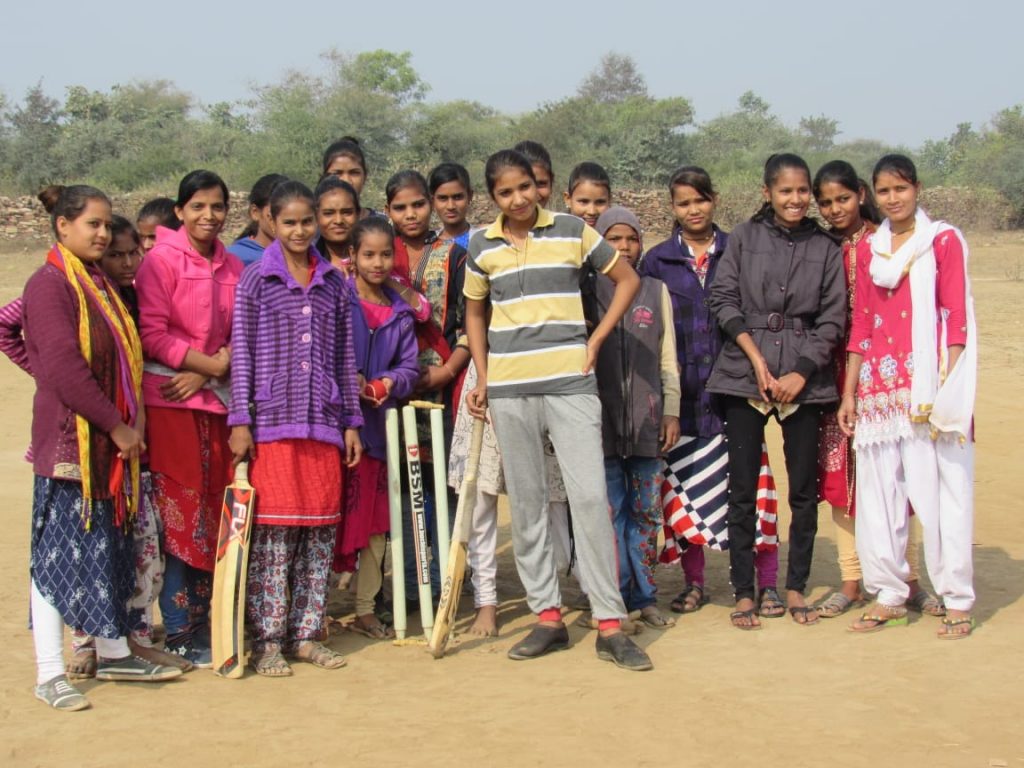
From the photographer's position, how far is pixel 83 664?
4.65 metres

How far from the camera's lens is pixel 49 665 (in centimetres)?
439

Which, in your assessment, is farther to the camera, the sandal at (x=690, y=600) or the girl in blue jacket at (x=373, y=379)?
the sandal at (x=690, y=600)

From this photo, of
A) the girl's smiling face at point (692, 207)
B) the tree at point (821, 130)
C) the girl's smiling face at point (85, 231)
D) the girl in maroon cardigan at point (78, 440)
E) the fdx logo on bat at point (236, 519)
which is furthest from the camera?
the tree at point (821, 130)

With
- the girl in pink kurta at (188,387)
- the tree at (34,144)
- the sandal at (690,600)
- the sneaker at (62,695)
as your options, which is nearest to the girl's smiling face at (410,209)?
the girl in pink kurta at (188,387)

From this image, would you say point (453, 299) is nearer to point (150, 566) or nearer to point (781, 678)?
point (150, 566)

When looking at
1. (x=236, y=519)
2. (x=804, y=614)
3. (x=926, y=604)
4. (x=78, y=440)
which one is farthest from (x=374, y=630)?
(x=926, y=604)

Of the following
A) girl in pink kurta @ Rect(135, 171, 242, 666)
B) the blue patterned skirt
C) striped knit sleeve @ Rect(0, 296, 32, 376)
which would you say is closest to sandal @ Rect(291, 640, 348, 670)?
girl in pink kurta @ Rect(135, 171, 242, 666)

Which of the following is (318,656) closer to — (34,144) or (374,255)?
(374,255)

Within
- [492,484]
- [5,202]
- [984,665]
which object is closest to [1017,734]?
[984,665]

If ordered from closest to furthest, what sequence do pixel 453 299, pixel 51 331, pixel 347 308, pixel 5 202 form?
pixel 51 331, pixel 347 308, pixel 453 299, pixel 5 202

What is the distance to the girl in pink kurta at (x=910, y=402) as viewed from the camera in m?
4.98

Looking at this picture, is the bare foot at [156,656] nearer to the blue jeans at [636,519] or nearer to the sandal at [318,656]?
the sandal at [318,656]

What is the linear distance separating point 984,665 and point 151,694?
3297 mm

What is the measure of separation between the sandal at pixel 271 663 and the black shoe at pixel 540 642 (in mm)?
948
